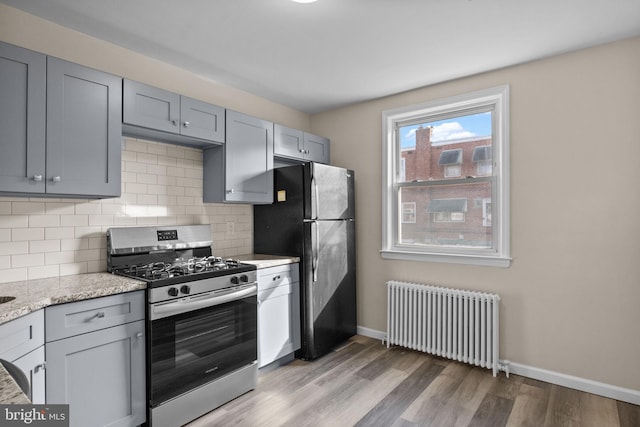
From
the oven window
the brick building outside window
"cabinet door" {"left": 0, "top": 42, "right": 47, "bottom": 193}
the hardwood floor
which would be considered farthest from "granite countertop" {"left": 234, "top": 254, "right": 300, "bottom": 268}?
"cabinet door" {"left": 0, "top": 42, "right": 47, "bottom": 193}

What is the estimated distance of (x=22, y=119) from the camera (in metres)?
1.90

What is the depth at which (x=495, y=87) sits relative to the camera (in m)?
3.05

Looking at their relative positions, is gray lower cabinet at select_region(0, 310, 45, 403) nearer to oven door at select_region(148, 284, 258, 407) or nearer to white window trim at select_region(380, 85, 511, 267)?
oven door at select_region(148, 284, 258, 407)

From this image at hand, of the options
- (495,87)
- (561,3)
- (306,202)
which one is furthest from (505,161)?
(306,202)

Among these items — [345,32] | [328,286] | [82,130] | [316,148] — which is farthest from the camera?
[316,148]

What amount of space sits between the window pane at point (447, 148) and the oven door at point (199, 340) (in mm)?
2080

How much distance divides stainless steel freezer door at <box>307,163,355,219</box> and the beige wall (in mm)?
1284

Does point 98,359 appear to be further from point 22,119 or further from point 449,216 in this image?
point 449,216

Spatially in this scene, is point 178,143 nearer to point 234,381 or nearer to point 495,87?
point 234,381

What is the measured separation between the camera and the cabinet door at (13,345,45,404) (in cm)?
162

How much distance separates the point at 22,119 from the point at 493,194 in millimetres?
3450

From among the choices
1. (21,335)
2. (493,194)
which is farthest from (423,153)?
(21,335)

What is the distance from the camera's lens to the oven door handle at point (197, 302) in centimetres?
213

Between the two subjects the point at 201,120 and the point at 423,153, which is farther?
the point at 423,153
